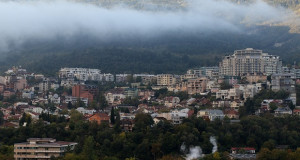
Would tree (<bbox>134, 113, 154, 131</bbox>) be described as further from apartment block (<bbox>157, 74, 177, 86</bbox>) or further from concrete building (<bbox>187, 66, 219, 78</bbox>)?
concrete building (<bbox>187, 66, 219, 78</bbox>)

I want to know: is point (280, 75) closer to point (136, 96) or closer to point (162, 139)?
point (136, 96)

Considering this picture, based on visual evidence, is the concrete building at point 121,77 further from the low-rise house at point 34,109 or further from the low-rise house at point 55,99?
the low-rise house at point 34,109

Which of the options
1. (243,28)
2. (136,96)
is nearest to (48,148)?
(136,96)

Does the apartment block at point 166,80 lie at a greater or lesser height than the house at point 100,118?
greater

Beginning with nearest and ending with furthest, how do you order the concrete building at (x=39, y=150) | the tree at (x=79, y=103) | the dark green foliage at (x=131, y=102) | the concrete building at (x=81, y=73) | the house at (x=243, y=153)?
the house at (x=243, y=153) → the concrete building at (x=39, y=150) → the tree at (x=79, y=103) → the dark green foliage at (x=131, y=102) → the concrete building at (x=81, y=73)

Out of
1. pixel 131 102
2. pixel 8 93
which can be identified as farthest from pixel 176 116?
pixel 8 93

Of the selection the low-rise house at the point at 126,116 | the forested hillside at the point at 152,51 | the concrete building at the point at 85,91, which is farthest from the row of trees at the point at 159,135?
the forested hillside at the point at 152,51

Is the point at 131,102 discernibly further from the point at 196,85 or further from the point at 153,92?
the point at 196,85
